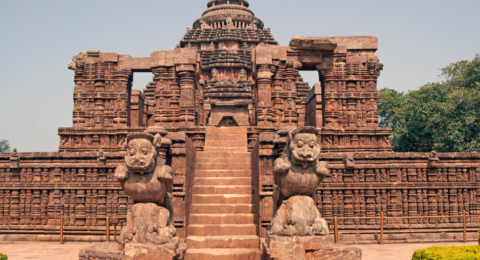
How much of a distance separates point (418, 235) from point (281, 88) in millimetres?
6709

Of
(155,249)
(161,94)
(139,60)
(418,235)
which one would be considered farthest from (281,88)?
(155,249)

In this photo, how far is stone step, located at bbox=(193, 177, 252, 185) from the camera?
31.0ft

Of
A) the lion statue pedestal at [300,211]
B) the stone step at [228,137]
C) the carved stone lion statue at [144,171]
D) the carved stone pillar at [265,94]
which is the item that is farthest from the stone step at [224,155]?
the carved stone pillar at [265,94]

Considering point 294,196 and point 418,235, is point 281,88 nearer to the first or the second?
point 418,235

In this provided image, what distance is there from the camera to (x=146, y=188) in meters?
6.48

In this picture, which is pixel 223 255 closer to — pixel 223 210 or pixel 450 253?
pixel 223 210

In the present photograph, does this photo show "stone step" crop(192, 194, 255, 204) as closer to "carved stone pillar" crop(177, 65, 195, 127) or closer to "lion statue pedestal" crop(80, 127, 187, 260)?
"lion statue pedestal" crop(80, 127, 187, 260)

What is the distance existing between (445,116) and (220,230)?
17901 mm

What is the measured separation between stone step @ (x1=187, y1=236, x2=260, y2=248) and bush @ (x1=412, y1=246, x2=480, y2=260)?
2.84 metres

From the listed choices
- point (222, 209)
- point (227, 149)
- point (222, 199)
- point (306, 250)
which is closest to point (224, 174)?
point (222, 199)

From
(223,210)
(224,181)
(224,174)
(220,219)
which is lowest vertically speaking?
(220,219)

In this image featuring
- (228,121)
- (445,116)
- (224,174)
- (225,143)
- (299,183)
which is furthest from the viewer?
(228,121)

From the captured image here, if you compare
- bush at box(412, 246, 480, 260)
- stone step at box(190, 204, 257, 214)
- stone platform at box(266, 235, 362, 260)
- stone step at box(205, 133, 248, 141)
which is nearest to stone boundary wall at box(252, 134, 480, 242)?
stone step at box(205, 133, 248, 141)

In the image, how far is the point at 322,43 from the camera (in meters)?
14.7
